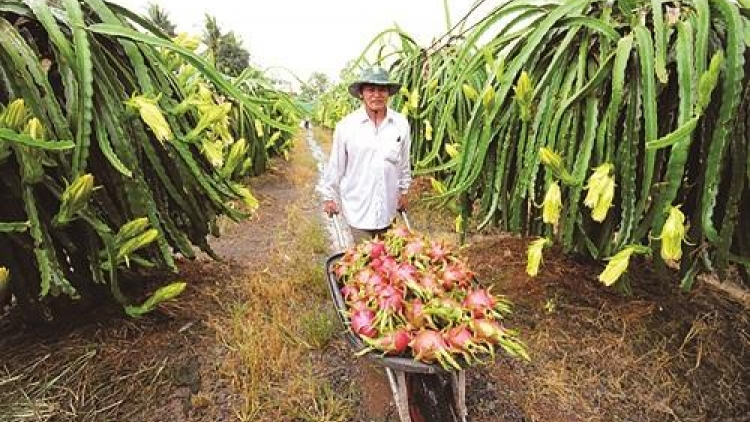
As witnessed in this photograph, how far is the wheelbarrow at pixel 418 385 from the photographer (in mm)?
1557

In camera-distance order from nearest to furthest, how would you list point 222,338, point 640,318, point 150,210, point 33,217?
point 33,217 < point 150,210 < point 222,338 < point 640,318

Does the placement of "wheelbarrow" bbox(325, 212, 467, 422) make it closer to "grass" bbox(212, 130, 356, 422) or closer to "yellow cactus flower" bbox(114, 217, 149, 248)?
"grass" bbox(212, 130, 356, 422)

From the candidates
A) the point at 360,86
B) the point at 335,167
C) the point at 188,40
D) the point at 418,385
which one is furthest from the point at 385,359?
the point at 188,40

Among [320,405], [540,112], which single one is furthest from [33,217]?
[540,112]

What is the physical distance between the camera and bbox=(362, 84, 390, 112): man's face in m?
2.56

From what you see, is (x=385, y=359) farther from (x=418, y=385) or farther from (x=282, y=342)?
(x=282, y=342)

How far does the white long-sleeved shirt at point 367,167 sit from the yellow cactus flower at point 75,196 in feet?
4.31

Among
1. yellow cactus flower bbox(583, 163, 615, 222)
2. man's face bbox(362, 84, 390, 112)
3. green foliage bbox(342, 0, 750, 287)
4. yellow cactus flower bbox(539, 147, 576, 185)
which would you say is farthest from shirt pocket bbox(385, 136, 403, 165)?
yellow cactus flower bbox(583, 163, 615, 222)

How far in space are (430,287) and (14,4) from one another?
1799 millimetres

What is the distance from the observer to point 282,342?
219 centimetres

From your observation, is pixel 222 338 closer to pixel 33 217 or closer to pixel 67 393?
pixel 67 393

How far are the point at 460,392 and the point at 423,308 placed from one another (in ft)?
1.05

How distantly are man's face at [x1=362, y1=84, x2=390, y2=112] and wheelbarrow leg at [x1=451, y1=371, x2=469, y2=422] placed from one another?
1396 millimetres

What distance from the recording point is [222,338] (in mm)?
2131
